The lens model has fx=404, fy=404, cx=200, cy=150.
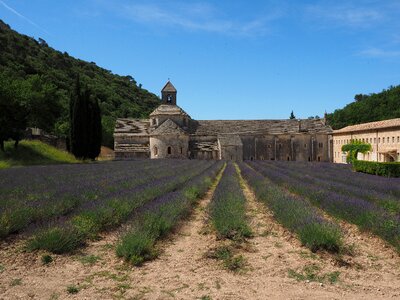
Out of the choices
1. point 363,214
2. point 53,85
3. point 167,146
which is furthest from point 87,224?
point 53,85

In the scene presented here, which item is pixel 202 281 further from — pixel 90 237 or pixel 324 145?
pixel 324 145

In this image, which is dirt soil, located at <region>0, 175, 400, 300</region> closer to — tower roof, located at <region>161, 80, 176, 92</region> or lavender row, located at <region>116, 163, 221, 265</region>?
lavender row, located at <region>116, 163, 221, 265</region>

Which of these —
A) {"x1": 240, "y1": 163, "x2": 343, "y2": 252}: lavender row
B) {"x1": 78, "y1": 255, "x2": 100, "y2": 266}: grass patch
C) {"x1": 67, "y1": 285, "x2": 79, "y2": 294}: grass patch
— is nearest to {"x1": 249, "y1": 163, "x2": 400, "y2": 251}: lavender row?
{"x1": 240, "y1": 163, "x2": 343, "y2": 252}: lavender row

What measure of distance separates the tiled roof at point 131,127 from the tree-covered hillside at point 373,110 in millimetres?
39305

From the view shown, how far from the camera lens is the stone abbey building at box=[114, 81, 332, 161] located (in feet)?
Answer: 167

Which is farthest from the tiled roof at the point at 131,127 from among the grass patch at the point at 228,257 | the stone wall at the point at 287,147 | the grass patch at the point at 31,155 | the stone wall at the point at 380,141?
the grass patch at the point at 228,257

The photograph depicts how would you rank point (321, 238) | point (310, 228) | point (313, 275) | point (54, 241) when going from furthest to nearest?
1. point (310, 228)
2. point (321, 238)
3. point (54, 241)
4. point (313, 275)

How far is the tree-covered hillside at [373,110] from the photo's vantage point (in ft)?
225

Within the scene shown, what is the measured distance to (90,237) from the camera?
6895 millimetres

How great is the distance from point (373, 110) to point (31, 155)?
207 ft

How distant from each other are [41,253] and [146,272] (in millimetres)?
1755

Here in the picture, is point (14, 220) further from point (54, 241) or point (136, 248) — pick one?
point (136, 248)

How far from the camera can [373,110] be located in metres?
74.3

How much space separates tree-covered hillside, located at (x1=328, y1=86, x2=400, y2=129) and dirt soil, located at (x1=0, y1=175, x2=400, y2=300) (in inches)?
2534
